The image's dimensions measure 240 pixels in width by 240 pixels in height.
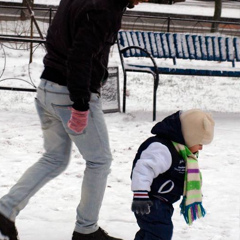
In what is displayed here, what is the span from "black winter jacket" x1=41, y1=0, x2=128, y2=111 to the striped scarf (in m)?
0.58

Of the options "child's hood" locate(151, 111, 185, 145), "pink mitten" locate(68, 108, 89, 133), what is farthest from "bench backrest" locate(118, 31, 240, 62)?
"child's hood" locate(151, 111, 185, 145)

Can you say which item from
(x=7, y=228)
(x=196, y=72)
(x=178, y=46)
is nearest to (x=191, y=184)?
(x=7, y=228)

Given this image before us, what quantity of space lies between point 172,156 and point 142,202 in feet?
1.00

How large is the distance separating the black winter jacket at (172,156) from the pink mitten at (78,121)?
35cm

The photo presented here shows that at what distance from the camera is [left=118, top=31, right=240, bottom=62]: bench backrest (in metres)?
9.61

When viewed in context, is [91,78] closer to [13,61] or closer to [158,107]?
[158,107]

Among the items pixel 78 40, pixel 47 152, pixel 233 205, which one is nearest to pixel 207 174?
pixel 233 205

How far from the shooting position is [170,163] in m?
3.32

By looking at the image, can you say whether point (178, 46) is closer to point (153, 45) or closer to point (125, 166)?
point (153, 45)

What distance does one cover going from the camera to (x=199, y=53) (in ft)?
32.7

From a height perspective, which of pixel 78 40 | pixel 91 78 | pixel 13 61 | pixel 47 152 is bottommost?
pixel 13 61

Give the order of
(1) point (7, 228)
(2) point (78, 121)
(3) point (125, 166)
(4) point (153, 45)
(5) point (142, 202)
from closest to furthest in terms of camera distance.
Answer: (5) point (142, 202) → (2) point (78, 121) → (1) point (7, 228) → (3) point (125, 166) → (4) point (153, 45)

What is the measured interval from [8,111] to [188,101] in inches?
112

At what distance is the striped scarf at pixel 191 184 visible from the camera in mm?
3355
